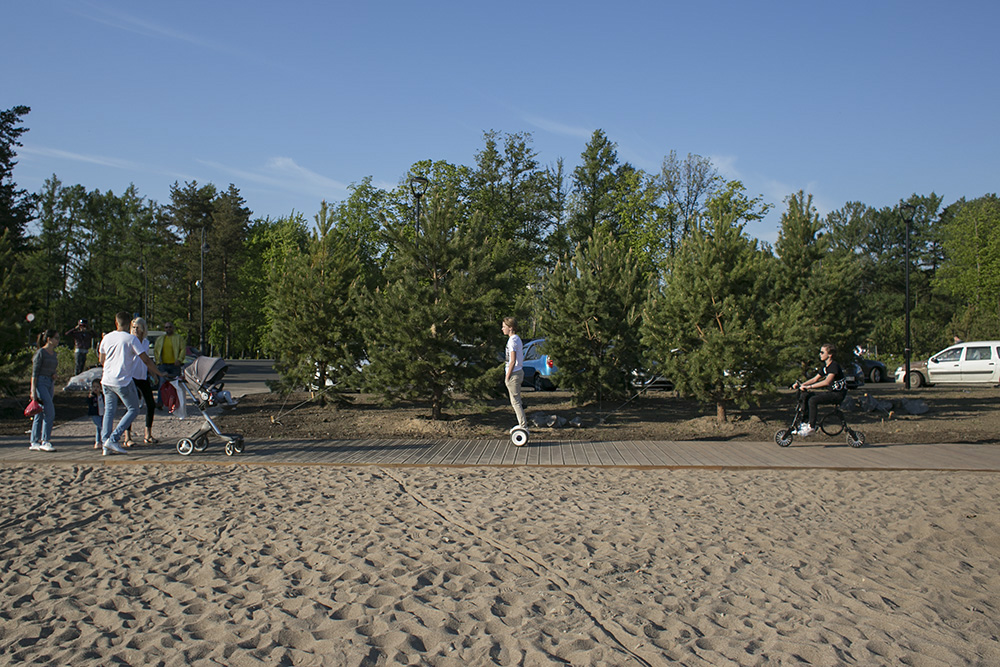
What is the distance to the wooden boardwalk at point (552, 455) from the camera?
9.88m

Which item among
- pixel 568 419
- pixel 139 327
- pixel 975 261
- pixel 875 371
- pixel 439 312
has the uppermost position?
pixel 975 261

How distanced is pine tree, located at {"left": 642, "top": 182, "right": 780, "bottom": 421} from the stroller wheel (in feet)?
28.1

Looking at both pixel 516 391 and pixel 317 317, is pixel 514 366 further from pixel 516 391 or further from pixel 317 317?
pixel 317 317

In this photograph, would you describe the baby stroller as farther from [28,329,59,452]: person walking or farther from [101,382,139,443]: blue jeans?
[28,329,59,452]: person walking

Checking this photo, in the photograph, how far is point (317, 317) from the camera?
16203 millimetres

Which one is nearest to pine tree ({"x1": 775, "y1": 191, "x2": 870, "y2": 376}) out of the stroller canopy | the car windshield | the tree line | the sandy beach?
the tree line

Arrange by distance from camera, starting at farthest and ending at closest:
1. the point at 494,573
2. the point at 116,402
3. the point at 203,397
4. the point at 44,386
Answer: the point at 203,397
the point at 44,386
the point at 116,402
the point at 494,573

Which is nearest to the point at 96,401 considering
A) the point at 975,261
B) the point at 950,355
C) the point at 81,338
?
the point at 81,338

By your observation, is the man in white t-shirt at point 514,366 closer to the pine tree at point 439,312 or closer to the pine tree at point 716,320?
the pine tree at point 439,312

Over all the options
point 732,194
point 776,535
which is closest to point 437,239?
point 776,535

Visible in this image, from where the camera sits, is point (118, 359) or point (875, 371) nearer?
point (118, 359)

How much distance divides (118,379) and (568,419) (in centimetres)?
827

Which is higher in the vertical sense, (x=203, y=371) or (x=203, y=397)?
(x=203, y=371)

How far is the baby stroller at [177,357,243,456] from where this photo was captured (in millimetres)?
10586
